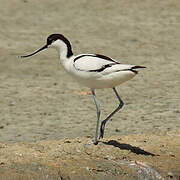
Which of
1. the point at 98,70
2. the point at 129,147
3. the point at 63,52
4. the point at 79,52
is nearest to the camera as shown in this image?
the point at 98,70

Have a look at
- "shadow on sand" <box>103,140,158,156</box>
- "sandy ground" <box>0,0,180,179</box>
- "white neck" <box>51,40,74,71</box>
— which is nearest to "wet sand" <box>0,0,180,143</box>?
"sandy ground" <box>0,0,180,179</box>

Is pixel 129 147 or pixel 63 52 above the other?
pixel 63 52

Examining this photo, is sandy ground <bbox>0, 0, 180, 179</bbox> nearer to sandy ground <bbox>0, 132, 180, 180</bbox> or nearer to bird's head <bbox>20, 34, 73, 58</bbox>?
sandy ground <bbox>0, 132, 180, 180</bbox>

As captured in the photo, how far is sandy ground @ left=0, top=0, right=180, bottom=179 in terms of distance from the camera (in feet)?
26.6

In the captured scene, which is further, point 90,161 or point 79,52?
point 79,52

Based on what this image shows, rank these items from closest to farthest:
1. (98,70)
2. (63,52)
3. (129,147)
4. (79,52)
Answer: (98,70), (63,52), (129,147), (79,52)

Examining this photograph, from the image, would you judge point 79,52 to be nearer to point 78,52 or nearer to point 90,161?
point 78,52

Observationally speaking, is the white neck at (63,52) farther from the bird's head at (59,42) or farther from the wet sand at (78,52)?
the wet sand at (78,52)

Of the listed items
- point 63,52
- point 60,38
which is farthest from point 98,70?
point 60,38

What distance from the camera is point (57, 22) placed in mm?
14453

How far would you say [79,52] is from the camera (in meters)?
12.1

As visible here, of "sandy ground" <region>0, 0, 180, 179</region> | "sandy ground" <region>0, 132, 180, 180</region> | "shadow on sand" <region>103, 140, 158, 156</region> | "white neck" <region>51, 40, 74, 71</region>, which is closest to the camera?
"sandy ground" <region>0, 132, 180, 180</region>

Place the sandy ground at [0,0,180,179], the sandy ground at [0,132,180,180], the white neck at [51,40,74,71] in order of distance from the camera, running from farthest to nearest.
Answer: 1. the sandy ground at [0,0,180,179]
2. the white neck at [51,40,74,71]
3. the sandy ground at [0,132,180,180]

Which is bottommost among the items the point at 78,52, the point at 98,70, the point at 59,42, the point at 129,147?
the point at 78,52
